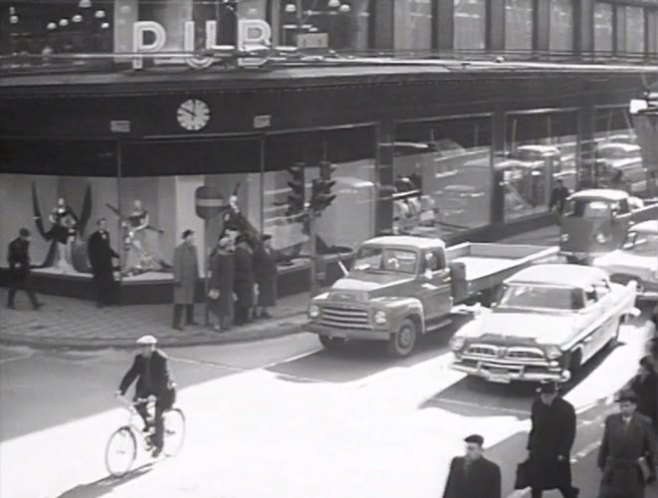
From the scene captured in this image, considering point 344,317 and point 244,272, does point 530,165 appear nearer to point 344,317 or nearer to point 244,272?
point 344,317

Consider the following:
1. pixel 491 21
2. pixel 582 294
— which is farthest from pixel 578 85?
pixel 582 294

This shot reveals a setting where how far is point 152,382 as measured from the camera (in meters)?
2.78

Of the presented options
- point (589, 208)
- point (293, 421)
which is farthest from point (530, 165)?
point (293, 421)

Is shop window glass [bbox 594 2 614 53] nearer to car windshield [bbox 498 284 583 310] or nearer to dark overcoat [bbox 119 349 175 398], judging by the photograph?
car windshield [bbox 498 284 583 310]

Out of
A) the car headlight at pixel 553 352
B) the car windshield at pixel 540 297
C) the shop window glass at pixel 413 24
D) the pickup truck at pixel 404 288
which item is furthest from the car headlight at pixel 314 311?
the shop window glass at pixel 413 24

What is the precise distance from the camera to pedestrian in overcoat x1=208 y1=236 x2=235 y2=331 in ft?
8.63

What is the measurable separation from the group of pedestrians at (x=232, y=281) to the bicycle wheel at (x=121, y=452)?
31cm

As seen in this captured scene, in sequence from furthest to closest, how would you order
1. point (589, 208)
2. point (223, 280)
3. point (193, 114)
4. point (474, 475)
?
point (589, 208) < point (223, 280) < point (474, 475) < point (193, 114)

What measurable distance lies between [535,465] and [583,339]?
1.13 ft

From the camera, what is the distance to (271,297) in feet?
8.95

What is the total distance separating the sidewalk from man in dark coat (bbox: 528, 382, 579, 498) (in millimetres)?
655

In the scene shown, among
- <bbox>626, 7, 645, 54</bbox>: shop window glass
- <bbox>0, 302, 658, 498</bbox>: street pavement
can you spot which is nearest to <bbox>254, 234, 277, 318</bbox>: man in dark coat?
<bbox>0, 302, 658, 498</bbox>: street pavement

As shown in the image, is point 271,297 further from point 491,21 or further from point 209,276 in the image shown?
point 491,21

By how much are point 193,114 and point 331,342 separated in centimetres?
72
